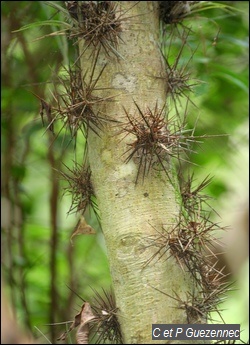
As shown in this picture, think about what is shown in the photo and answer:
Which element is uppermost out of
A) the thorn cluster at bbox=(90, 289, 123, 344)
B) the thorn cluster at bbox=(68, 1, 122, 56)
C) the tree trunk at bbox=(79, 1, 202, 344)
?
the thorn cluster at bbox=(68, 1, 122, 56)

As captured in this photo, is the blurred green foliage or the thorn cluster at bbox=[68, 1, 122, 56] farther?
the blurred green foliage

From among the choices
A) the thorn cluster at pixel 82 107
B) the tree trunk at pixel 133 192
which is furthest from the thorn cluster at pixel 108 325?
the thorn cluster at pixel 82 107

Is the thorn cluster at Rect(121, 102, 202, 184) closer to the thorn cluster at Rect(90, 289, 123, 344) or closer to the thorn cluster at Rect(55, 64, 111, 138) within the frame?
the thorn cluster at Rect(55, 64, 111, 138)

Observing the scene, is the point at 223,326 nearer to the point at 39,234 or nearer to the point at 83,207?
the point at 83,207

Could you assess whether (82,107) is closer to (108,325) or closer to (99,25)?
(99,25)

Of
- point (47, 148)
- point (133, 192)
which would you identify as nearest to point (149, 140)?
point (133, 192)

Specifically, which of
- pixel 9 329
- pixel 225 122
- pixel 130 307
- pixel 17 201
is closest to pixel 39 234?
pixel 17 201

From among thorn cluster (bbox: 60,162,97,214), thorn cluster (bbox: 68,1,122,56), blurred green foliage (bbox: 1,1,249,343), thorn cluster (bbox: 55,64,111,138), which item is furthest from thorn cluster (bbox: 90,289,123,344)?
blurred green foliage (bbox: 1,1,249,343)
